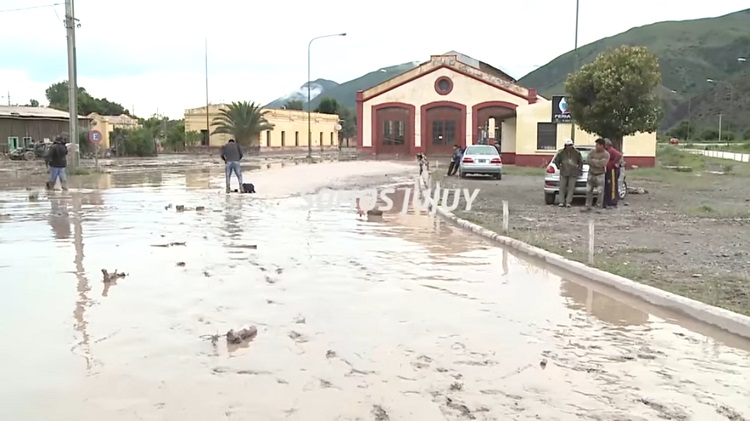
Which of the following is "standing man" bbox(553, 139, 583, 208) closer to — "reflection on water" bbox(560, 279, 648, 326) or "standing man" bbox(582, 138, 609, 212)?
"standing man" bbox(582, 138, 609, 212)

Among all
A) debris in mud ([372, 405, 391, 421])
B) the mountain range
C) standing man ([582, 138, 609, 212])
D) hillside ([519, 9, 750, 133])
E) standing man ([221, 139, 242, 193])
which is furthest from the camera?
hillside ([519, 9, 750, 133])

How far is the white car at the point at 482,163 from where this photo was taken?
89.7 feet

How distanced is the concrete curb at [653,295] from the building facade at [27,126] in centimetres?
4559

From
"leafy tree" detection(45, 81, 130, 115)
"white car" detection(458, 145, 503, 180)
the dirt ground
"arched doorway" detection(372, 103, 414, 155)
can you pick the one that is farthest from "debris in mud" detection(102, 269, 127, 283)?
"leafy tree" detection(45, 81, 130, 115)

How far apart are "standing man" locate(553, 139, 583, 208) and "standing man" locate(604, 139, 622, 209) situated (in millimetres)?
641

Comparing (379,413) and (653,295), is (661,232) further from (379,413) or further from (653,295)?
(379,413)

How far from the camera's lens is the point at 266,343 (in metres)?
5.88

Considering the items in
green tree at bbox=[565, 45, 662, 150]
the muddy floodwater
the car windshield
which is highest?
green tree at bbox=[565, 45, 662, 150]

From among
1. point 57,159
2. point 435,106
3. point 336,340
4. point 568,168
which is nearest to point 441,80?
point 435,106

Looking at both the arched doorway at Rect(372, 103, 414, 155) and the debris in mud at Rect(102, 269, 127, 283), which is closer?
the debris in mud at Rect(102, 269, 127, 283)

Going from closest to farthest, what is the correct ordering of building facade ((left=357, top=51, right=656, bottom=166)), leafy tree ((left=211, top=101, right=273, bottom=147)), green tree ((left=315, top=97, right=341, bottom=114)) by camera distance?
1. building facade ((left=357, top=51, right=656, bottom=166))
2. leafy tree ((left=211, top=101, right=273, bottom=147))
3. green tree ((left=315, top=97, right=341, bottom=114))

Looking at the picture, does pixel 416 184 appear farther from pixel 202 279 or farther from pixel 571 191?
pixel 202 279

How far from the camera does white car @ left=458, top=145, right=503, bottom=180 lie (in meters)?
27.3

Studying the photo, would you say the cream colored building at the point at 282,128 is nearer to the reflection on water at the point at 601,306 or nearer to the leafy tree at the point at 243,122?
the leafy tree at the point at 243,122
